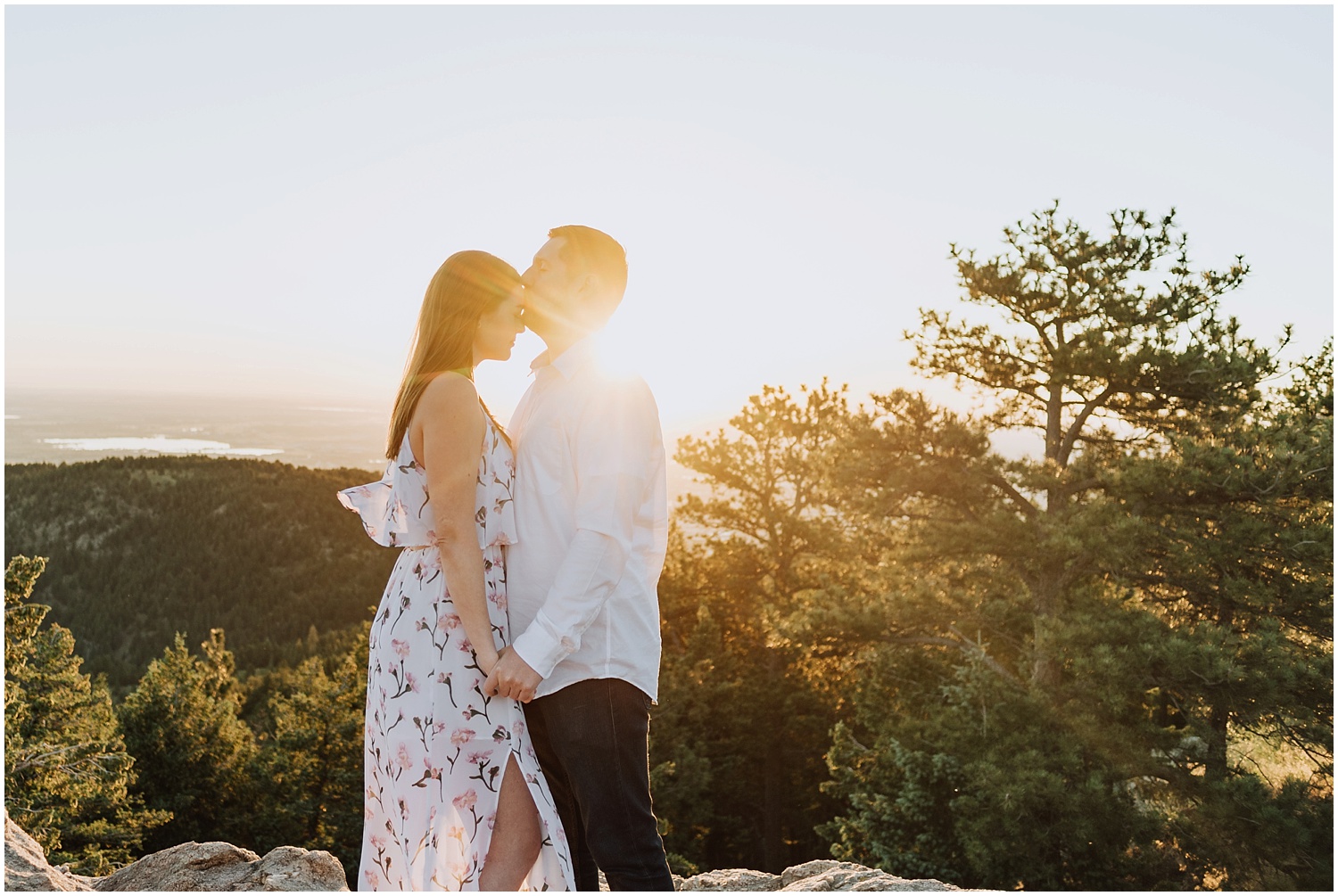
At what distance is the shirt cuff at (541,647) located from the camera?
198 centimetres

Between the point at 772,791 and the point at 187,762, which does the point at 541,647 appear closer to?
the point at 772,791

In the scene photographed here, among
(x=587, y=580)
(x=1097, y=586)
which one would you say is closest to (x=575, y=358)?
(x=587, y=580)

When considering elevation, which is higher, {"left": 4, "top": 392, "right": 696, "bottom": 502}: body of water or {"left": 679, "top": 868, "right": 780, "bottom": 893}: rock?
{"left": 4, "top": 392, "right": 696, "bottom": 502}: body of water

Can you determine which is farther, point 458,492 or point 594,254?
point 594,254

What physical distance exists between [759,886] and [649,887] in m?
2.29

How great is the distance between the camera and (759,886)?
4.12m

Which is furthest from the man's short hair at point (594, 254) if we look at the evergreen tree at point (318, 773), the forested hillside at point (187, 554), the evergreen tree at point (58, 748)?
the forested hillside at point (187, 554)

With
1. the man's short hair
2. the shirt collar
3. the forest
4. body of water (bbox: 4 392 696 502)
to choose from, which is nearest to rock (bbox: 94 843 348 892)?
the shirt collar

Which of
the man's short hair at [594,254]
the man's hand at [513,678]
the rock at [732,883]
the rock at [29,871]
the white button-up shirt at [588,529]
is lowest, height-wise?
the rock at [732,883]

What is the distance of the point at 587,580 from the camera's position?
2006mm

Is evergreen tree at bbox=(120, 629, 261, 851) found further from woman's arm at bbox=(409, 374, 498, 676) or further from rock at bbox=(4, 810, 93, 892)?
woman's arm at bbox=(409, 374, 498, 676)

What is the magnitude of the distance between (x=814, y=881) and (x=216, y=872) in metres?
2.35

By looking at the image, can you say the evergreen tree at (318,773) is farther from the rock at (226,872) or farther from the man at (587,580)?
the man at (587,580)

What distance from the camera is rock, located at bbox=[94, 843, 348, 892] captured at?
3.63 meters
